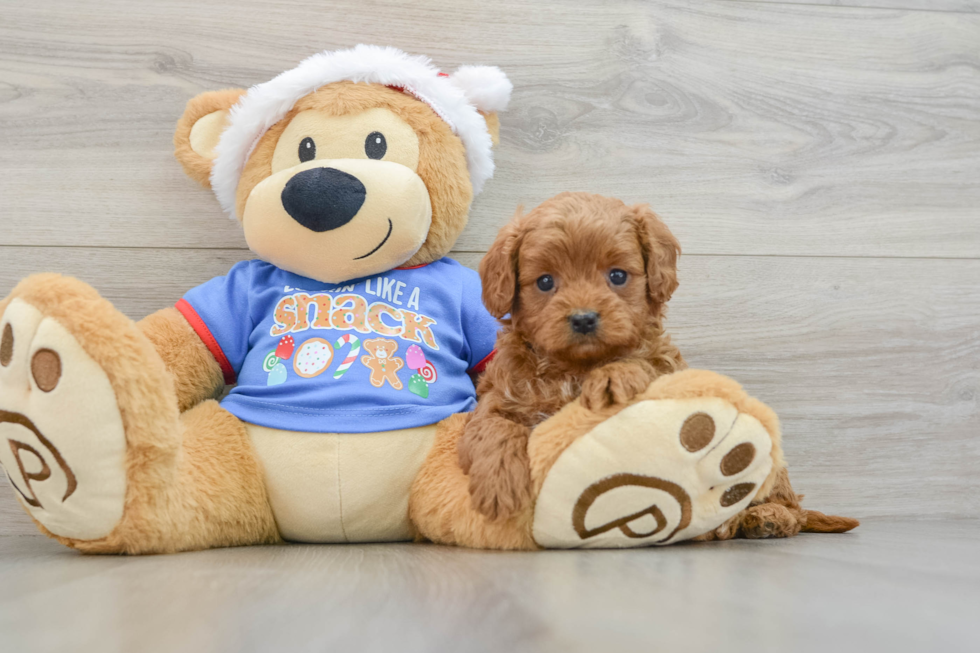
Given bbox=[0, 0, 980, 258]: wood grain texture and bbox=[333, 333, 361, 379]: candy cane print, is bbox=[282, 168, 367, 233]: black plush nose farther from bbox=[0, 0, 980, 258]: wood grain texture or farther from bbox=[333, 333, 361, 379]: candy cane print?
bbox=[0, 0, 980, 258]: wood grain texture

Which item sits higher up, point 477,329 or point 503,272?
point 503,272

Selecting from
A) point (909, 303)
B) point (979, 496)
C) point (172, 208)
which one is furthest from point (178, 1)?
point (979, 496)

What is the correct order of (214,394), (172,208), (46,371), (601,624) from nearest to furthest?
(601,624) < (46,371) < (214,394) < (172,208)

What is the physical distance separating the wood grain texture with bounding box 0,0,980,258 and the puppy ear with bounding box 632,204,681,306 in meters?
0.43

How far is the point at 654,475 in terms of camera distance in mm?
785

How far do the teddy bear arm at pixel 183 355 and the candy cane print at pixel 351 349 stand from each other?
0.21 metres

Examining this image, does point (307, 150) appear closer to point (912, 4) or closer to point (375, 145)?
point (375, 145)

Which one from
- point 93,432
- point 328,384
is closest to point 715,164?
point 328,384

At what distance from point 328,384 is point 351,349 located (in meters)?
0.06

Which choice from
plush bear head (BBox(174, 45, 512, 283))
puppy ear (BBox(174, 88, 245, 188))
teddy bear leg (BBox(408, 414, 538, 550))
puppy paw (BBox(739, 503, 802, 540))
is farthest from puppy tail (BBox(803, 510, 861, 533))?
puppy ear (BBox(174, 88, 245, 188))

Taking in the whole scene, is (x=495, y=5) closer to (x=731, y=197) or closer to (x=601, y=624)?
(x=731, y=197)

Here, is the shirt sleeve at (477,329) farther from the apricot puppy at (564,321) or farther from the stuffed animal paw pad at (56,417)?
the stuffed animal paw pad at (56,417)

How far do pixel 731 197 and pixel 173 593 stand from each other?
112 cm

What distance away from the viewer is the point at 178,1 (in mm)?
1234
